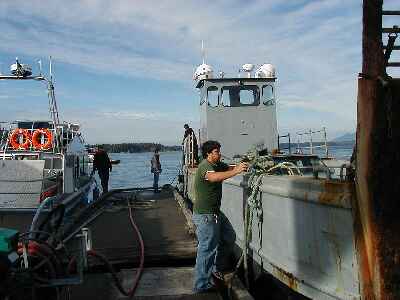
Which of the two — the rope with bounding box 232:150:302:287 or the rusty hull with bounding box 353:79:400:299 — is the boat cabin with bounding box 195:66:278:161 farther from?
the rusty hull with bounding box 353:79:400:299

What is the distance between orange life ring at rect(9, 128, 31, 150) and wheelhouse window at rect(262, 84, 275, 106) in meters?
7.46

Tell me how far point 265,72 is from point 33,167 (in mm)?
6886

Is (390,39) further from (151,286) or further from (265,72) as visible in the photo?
(265,72)

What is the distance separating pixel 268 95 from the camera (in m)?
13.6

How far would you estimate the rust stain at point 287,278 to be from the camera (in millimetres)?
4825

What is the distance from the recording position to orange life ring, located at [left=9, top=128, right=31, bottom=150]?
49.6 feet

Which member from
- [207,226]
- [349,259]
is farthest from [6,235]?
[349,259]

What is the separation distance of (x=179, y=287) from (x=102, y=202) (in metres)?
8.11

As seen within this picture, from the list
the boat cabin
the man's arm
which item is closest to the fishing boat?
the boat cabin

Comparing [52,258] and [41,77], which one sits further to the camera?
[41,77]

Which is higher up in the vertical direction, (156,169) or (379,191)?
(379,191)

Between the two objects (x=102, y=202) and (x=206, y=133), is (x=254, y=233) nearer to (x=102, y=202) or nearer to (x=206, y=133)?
(x=206, y=133)

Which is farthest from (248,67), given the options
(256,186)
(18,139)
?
(256,186)

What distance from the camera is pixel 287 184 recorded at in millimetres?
4781
